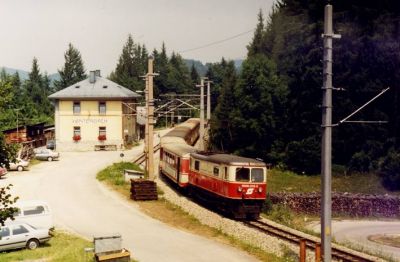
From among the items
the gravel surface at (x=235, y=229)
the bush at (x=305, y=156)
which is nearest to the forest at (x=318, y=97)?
the bush at (x=305, y=156)

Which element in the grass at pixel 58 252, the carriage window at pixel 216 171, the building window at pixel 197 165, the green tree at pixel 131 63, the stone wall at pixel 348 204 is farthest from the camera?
the green tree at pixel 131 63

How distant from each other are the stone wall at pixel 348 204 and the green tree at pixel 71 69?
102m

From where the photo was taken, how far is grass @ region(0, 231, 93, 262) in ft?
66.5

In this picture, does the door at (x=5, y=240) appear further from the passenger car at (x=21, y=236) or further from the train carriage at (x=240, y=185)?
the train carriage at (x=240, y=185)

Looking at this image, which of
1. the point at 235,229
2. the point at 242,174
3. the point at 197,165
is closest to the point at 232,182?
the point at 242,174

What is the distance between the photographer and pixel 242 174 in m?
26.2

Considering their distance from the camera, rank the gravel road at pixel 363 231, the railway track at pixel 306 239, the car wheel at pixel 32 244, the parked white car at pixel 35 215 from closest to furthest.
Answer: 1. the railway track at pixel 306 239
2. the car wheel at pixel 32 244
3. the parked white car at pixel 35 215
4. the gravel road at pixel 363 231

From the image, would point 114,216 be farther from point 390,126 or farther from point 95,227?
point 390,126

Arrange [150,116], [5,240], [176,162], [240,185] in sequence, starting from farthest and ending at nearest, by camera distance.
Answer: [150,116] < [176,162] < [240,185] < [5,240]

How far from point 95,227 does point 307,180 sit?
2794cm

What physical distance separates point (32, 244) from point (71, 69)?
367 ft

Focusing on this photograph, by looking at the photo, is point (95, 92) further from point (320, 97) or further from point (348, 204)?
point (348, 204)

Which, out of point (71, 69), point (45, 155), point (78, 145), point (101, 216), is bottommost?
point (101, 216)

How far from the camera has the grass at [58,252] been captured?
2028 cm
